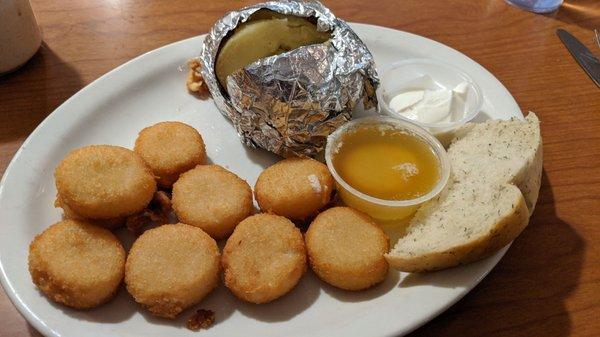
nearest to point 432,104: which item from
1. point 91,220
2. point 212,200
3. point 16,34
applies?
point 212,200

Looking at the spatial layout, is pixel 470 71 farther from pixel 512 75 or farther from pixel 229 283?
pixel 229 283

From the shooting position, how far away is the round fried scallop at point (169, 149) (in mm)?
1550

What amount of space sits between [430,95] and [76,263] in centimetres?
119

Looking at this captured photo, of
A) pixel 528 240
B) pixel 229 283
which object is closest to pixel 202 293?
pixel 229 283

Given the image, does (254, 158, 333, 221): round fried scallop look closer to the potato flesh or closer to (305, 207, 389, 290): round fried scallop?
(305, 207, 389, 290): round fried scallop

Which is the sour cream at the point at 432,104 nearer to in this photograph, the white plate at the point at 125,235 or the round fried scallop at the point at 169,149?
the white plate at the point at 125,235

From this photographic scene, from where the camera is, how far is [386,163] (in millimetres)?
1549

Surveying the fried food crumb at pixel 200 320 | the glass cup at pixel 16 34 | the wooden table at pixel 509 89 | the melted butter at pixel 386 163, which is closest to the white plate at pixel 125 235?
the fried food crumb at pixel 200 320

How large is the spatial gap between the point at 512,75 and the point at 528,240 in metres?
0.81

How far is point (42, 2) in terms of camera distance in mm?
2289

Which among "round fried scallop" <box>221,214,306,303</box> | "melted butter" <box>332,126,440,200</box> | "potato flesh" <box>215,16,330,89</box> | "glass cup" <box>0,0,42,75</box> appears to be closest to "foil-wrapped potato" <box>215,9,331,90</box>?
"potato flesh" <box>215,16,330,89</box>

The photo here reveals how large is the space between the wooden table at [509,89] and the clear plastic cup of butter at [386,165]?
30 cm

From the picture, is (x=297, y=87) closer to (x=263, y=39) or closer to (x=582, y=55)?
(x=263, y=39)

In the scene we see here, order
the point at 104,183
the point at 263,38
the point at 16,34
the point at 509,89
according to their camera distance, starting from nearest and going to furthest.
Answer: the point at 104,183 < the point at 263,38 < the point at 16,34 < the point at 509,89
